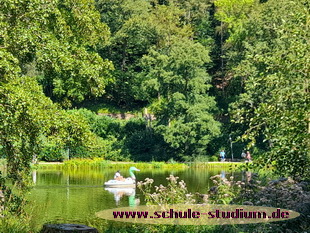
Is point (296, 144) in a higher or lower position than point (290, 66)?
lower

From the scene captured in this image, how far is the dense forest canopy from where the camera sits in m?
11.5

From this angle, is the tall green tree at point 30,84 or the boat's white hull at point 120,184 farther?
the boat's white hull at point 120,184

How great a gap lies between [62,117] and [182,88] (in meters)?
36.4

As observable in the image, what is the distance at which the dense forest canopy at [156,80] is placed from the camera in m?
11.5

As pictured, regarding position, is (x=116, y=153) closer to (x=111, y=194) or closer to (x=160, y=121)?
(x=160, y=121)

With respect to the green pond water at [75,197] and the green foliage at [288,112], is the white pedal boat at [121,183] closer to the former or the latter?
the green pond water at [75,197]

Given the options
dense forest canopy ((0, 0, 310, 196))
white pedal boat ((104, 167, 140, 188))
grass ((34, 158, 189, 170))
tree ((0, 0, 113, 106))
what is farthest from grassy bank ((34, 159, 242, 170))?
tree ((0, 0, 113, 106))

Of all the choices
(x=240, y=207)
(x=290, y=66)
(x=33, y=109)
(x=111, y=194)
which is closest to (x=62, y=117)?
(x=33, y=109)

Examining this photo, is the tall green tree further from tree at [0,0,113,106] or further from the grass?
the grass

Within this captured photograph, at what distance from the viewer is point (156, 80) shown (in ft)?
163

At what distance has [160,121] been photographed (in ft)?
164

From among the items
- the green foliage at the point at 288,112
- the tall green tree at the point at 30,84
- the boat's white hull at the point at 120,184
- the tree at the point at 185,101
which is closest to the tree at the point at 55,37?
the tall green tree at the point at 30,84

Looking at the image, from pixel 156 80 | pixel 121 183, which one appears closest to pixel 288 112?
pixel 121 183

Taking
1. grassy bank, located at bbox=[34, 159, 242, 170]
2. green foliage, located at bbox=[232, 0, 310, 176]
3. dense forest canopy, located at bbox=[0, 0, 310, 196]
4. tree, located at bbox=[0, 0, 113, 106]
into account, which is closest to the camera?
green foliage, located at bbox=[232, 0, 310, 176]
